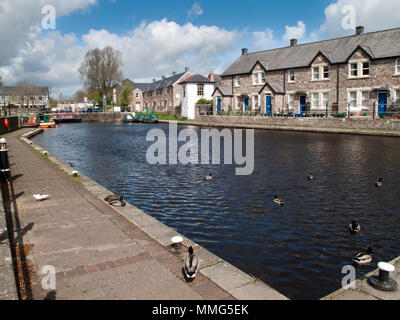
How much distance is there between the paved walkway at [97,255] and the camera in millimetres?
4816

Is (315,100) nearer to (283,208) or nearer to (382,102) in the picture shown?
(382,102)

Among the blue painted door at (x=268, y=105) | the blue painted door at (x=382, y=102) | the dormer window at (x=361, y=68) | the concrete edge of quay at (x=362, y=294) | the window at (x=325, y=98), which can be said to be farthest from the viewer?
the blue painted door at (x=268, y=105)

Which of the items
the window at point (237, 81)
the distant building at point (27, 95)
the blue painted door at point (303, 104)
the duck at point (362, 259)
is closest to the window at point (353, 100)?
the blue painted door at point (303, 104)

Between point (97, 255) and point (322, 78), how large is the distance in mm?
39335

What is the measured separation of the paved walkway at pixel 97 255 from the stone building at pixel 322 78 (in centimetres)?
3260

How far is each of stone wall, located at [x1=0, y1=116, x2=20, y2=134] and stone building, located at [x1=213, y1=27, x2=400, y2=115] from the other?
29051 millimetres

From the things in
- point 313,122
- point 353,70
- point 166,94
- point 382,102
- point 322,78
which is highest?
point 166,94

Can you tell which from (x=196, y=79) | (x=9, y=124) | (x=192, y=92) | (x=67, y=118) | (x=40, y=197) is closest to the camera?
(x=40, y=197)

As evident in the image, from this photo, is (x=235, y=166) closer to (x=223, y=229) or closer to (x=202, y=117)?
(x=223, y=229)

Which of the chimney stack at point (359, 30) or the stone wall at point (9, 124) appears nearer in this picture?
the stone wall at point (9, 124)

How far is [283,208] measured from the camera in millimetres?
10039

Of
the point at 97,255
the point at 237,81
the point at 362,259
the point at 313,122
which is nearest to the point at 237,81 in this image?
the point at 237,81

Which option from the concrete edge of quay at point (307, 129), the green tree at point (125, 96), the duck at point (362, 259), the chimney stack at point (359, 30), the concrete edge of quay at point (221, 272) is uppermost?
the chimney stack at point (359, 30)

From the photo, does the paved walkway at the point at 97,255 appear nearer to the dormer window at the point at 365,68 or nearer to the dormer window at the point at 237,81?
the dormer window at the point at 365,68
